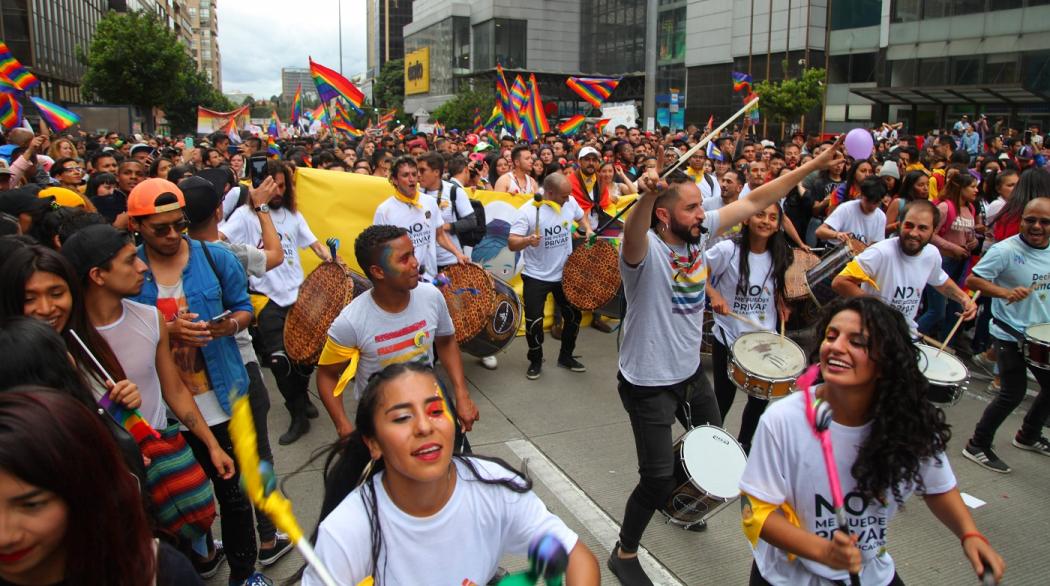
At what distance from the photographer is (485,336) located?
6.96 meters

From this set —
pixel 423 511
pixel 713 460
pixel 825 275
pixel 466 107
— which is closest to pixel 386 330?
pixel 423 511

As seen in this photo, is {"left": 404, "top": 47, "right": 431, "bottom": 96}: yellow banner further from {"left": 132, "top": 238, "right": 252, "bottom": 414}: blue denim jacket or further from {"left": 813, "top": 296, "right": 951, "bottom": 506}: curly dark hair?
{"left": 813, "top": 296, "right": 951, "bottom": 506}: curly dark hair

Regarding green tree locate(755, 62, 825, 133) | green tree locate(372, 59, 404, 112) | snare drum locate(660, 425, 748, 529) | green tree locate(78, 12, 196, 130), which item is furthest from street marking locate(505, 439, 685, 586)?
green tree locate(372, 59, 404, 112)

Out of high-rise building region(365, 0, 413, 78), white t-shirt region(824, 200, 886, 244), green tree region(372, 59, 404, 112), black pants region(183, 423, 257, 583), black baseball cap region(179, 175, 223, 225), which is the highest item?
high-rise building region(365, 0, 413, 78)

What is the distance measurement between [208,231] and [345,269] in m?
Answer: 1.32

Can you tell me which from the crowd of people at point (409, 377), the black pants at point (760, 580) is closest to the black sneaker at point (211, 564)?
the crowd of people at point (409, 377)

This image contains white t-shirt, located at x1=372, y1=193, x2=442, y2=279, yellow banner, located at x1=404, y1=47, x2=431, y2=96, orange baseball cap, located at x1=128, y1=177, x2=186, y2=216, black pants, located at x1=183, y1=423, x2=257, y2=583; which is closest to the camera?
orange baseball cap, located at x1=128, y1=177, x2=186, y2=216

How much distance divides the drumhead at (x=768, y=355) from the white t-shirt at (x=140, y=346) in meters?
2.99

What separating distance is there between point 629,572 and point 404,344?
1634mm

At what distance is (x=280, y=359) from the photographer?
5828mm

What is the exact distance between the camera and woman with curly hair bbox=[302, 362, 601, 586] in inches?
78.0

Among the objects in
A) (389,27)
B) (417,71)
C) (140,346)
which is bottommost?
(140,346)

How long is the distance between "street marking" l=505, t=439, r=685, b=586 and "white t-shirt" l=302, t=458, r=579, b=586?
207cm

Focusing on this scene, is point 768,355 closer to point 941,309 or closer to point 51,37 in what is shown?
point 941,309
